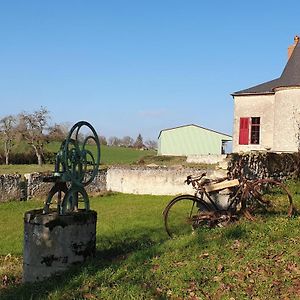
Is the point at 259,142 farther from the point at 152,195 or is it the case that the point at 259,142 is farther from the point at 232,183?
the point at 232,183

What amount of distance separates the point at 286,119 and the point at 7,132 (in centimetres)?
2709

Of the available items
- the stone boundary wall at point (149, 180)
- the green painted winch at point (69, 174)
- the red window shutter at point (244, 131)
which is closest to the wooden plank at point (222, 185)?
the green painted winch at point (69, 174)

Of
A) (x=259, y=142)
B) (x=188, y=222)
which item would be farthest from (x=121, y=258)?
(x=259, y=142)

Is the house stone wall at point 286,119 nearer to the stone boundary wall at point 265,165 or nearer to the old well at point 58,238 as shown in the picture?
the stone boundary wall at point 265,165

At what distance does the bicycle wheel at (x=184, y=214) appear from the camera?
822 cm

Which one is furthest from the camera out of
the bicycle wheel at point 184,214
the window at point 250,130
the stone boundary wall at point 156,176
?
the window at point 250,130

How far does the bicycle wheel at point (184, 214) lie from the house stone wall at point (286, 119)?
51.5 feet

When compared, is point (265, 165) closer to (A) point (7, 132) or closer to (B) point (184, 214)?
(B) point (184, 214)

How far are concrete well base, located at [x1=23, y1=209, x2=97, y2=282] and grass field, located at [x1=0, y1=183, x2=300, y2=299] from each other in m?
0.23

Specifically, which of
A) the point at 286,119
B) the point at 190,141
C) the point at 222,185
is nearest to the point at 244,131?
the point at 286,119

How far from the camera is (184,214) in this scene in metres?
8.80

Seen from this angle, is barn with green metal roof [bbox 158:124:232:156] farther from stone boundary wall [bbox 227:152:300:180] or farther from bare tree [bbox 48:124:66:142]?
stone boundary wall [bbox 227:152:300:180]

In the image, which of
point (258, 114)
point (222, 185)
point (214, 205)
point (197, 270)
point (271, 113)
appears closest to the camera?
point (197, 270)

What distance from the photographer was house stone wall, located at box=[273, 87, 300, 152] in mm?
23328
